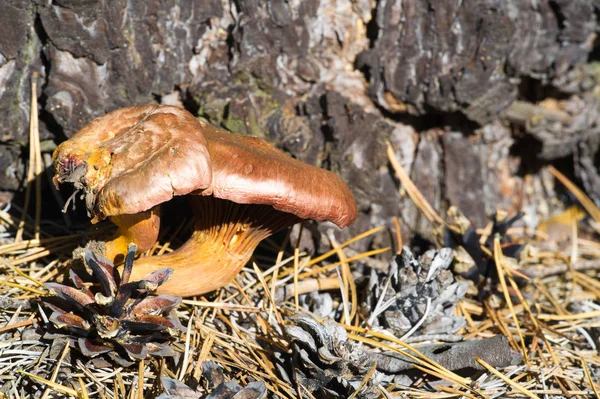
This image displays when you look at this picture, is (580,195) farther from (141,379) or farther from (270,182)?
(141,379)

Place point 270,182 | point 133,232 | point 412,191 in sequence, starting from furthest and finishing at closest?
1. point 412,191
2. point 133,232
3. point 270,182

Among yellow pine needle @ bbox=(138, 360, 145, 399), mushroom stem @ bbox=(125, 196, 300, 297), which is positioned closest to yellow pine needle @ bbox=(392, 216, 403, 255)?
mushroom stem @ bbox=(125, 196, 300, 297)

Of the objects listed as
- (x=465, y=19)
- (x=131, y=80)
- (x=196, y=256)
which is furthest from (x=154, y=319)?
(x=465, y=19)

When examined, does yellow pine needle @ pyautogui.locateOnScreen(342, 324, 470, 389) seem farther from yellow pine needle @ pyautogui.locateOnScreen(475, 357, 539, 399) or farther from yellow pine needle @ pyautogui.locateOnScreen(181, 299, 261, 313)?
yellow pine needle @ pyautogui.locateOnScreen(181, 299, 261, 313)

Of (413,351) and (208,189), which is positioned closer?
(208,189)

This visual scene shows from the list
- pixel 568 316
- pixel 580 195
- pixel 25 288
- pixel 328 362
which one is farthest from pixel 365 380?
pixel 580 195

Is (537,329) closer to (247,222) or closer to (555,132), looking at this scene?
(247,222)

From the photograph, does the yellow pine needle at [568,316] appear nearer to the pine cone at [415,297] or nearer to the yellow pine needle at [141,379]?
the pine cone at [415,297]
